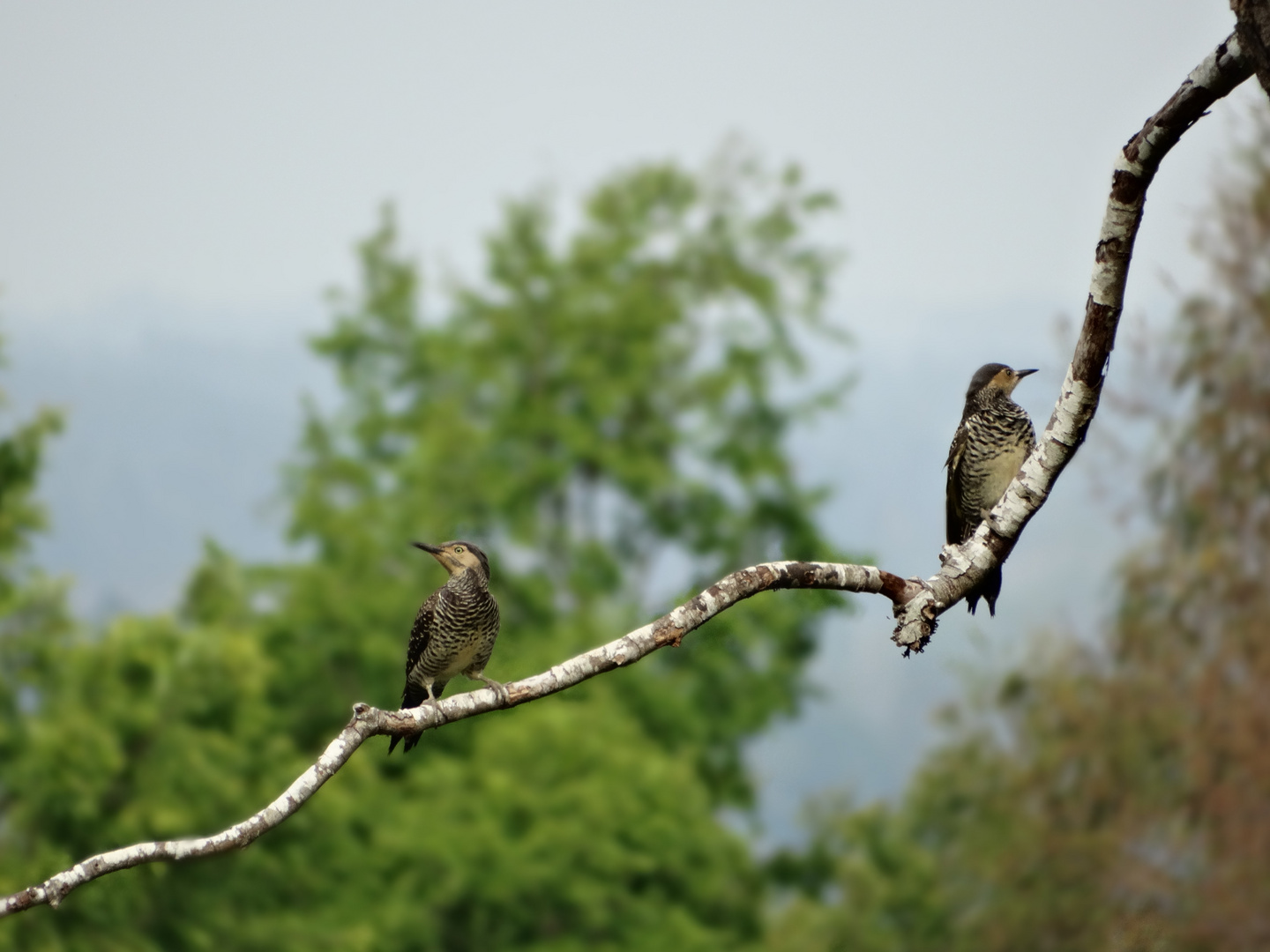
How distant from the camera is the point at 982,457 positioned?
665cm

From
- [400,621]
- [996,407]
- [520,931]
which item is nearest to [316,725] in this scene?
[400,621]

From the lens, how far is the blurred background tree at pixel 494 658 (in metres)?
16.6

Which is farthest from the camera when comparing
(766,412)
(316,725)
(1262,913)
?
(766,412)

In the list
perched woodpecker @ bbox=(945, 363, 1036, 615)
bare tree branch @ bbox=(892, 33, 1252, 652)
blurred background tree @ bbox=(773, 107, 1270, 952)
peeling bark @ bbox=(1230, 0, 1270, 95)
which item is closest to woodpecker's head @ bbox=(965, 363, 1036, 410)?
perched woodpecker @ bbox=(945, 363, 1036, 615)

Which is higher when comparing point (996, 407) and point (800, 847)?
point (800, 847)

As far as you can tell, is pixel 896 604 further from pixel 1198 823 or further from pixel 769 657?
pixel 769 657

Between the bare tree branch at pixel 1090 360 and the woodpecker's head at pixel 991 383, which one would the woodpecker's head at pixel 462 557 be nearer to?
the woodpecker's head at pixel 991 383

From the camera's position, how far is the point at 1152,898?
15602 millimetres

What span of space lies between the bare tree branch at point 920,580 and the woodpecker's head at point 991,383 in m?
2.78

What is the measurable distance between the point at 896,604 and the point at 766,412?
26.4 meters

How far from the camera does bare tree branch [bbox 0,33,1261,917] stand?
3.42m

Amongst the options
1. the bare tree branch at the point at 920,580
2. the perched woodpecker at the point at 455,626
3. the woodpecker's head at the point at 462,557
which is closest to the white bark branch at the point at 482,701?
the bare tree branch at the point at 920,580

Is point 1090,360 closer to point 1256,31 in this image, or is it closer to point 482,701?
point 1256,31

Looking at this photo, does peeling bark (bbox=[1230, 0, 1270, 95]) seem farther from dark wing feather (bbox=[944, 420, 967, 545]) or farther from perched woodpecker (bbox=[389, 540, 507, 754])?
perched woodpecker (bbox=[389, 540, 507, 754])
